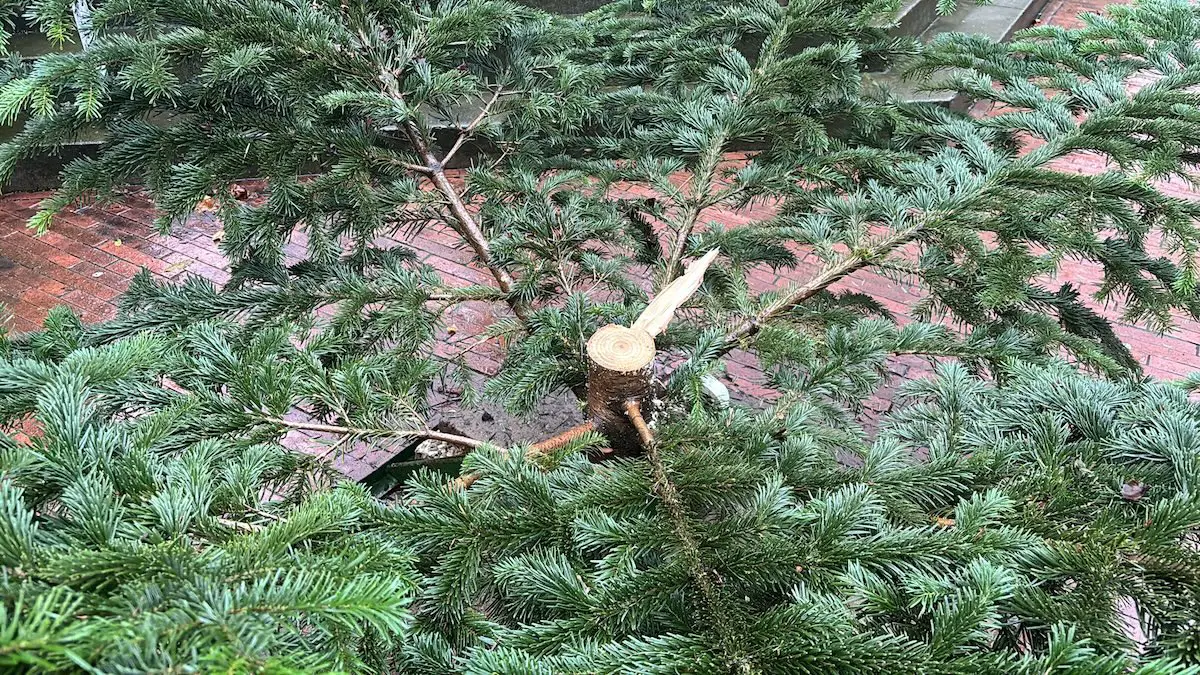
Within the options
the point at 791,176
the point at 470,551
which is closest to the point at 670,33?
the point at 791,176

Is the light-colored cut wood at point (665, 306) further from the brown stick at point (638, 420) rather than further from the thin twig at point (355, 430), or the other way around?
the thin twig at point (355, 430)

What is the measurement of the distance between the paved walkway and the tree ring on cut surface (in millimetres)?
1760

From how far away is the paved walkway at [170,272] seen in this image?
3162 mm

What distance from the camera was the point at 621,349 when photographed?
1.27 metres

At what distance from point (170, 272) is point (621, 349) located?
11.0 feet

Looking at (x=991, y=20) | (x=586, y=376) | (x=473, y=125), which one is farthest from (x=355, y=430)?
(x=991, y=20)

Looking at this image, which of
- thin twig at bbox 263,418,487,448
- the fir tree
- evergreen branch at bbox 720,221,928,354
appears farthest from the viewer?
evergreen branch at bbox 720,221,928,354

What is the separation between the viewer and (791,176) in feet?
6.32

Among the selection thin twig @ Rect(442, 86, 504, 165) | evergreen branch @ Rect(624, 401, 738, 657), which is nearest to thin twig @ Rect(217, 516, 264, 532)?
evergreen branch @ Rect(624, 401, 738, 657)

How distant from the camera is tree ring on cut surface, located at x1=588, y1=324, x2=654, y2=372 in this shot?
1242 mm

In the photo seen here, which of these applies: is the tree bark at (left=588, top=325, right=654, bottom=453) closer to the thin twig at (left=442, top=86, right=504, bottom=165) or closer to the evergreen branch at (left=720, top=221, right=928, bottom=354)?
the evergreen branch at (left=720, top=221, right=928, bottom=354)

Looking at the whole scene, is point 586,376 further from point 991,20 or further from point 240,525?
point 991,20

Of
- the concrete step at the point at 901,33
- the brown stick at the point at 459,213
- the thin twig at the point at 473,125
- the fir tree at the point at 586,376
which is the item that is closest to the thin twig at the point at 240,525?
the fir tree at the point at 586,376

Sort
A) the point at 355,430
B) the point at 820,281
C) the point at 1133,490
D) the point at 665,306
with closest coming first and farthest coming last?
1. the point at 1133,490
2. the point at 355,430
3. the point at 665,306
4. the point at 820,281
